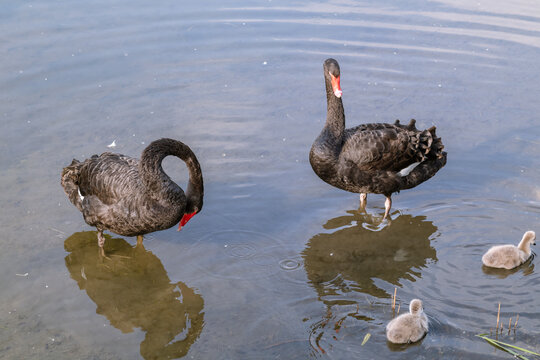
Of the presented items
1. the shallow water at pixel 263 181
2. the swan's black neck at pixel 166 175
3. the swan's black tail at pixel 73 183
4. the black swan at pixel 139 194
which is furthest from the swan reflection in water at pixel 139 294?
the swan's black neck at pixel 166 175

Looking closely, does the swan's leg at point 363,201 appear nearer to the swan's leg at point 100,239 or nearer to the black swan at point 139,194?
the black swan at point 139,194

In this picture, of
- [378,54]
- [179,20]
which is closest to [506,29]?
[378,54]

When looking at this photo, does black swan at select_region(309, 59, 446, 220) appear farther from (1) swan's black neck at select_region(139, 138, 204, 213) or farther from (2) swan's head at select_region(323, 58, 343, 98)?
(1) swan's black neck at select_region(139, 138, 204, 213)

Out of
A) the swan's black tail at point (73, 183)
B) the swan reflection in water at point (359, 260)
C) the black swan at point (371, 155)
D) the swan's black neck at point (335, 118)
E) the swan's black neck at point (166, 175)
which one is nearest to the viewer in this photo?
the swan reflection in water at point (359, 260)

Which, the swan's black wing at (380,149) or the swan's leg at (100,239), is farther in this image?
the swan's black wing at (380,149)

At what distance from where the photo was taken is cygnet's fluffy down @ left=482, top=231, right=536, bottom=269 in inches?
230

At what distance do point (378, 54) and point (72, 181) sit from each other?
6520 mm

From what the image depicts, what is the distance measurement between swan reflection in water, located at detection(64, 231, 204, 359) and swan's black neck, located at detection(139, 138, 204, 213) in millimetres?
786

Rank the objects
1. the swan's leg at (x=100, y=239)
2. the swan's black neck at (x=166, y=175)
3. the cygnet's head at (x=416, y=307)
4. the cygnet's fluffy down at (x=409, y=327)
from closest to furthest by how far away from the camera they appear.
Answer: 1. the cygnet's fluffy down at (x=409, y=327)
2. the cygnet's head at (x=416, y=307)
3. the swan's black neck at (x=166, y=175)
4. the swan's leg at (x=100, y=239)

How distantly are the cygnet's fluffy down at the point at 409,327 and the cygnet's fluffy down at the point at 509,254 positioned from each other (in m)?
1.28

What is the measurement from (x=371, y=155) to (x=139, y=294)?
2828 mm

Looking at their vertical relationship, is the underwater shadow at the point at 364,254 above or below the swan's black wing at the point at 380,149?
below

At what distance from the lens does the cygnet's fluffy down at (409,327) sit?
15.9 ft

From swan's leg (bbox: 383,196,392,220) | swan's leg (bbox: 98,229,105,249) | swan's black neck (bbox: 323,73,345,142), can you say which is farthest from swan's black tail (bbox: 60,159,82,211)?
swan's leg (bbox: 383,196,392,220)
